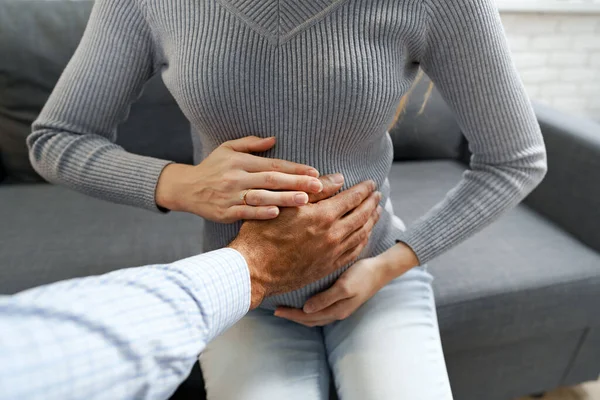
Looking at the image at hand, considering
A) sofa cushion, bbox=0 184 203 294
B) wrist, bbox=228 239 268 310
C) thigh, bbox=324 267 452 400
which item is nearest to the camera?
wrist, bbox=228 239 268 310

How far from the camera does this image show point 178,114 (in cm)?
143

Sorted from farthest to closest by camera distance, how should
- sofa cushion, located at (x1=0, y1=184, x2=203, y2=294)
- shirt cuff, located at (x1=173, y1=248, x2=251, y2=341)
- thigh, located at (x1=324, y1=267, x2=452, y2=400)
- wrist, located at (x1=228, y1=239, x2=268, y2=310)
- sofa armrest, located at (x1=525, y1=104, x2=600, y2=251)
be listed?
sofa armrest, located at (x1=525, y1=104, x2=600, y2=251)
sofa cushion, located at (x1=0, y1=184, x2=203, y2=294)
thigh, located at (x1=324, y1=267, x2=452, y2=400)
wrist, located at (x1=228, y1=239, x2=268, y2=310)
shirt cuff, located at (x1=173, y1=248, x2=251, y2=341)

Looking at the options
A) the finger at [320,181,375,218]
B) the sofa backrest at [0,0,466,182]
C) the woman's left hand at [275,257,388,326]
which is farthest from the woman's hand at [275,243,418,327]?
the sofa backrest at [0,0,466,182]

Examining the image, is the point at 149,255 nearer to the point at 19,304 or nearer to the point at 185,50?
the point at 185,50

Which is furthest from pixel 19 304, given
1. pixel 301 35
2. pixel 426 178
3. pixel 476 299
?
pixel 426 178

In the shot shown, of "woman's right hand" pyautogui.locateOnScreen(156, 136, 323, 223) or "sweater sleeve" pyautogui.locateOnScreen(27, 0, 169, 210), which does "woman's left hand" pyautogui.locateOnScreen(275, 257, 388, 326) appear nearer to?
"woman's right hand" pyautogui.locateOnScreen(156, 136, 323, 223)

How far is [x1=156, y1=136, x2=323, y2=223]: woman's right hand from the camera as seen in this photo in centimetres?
71

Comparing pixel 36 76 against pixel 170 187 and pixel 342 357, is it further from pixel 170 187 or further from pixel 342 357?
pixel 342 357

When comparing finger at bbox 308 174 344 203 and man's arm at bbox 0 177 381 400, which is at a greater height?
man's arm at bbox 0 177 381 400

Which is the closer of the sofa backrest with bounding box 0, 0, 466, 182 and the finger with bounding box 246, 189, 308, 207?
the finger with bounding box 246, 189, 308, 207

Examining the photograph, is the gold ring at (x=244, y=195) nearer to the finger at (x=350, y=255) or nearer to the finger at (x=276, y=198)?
the finger at (x=276, y=198)

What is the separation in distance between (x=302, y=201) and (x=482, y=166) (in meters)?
0.35

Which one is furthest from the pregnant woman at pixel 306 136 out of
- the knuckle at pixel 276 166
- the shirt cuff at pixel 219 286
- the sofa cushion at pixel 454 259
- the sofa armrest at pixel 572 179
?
the sofa armrest at pixel 572 179

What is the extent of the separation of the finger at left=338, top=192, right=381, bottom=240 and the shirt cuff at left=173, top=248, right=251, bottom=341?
0.21 meters
